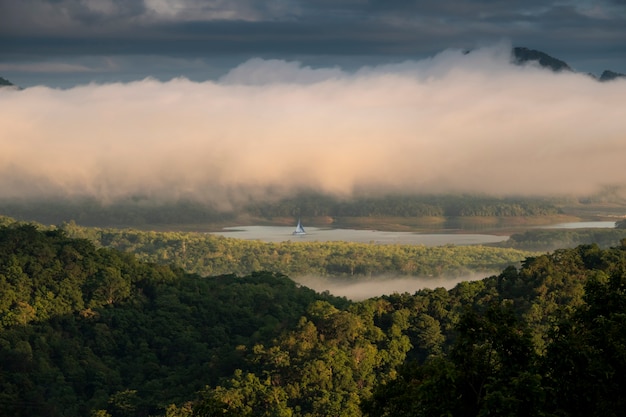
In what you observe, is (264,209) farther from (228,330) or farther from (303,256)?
(228,330)

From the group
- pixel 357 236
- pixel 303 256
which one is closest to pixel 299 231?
pixel 357 236

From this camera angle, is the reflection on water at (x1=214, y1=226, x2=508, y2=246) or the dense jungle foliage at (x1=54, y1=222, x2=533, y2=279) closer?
the dense jungle foliage at (x1=54, y1=222, x2=533, y2=279)

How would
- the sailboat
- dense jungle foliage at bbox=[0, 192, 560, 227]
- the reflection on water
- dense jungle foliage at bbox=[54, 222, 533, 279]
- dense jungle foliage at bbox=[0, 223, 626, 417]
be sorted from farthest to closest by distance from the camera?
dense jungle foliage at bbox=[0, 192, 560, 227]
the sailboat
the reflection on water
dense jungle foliage at bbox=[54, 222, 533, 279]
dense jungle foliage at bbox=[0, 223, 626, 417]

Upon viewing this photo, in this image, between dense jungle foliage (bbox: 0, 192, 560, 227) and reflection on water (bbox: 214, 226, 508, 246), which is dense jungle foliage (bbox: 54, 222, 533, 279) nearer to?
reflection on water (bbox: 214, 226, 508, 246)

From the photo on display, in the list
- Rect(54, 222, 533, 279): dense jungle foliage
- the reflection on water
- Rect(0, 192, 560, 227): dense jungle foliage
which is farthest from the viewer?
Rect(0, 192, 560, 227): dense jungle foliage

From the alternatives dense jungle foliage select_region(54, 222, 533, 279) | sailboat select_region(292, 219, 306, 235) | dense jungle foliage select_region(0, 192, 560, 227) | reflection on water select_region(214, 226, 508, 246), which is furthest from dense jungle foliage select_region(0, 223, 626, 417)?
dense jungle foliage select_region(0, 192, 560, 227)
